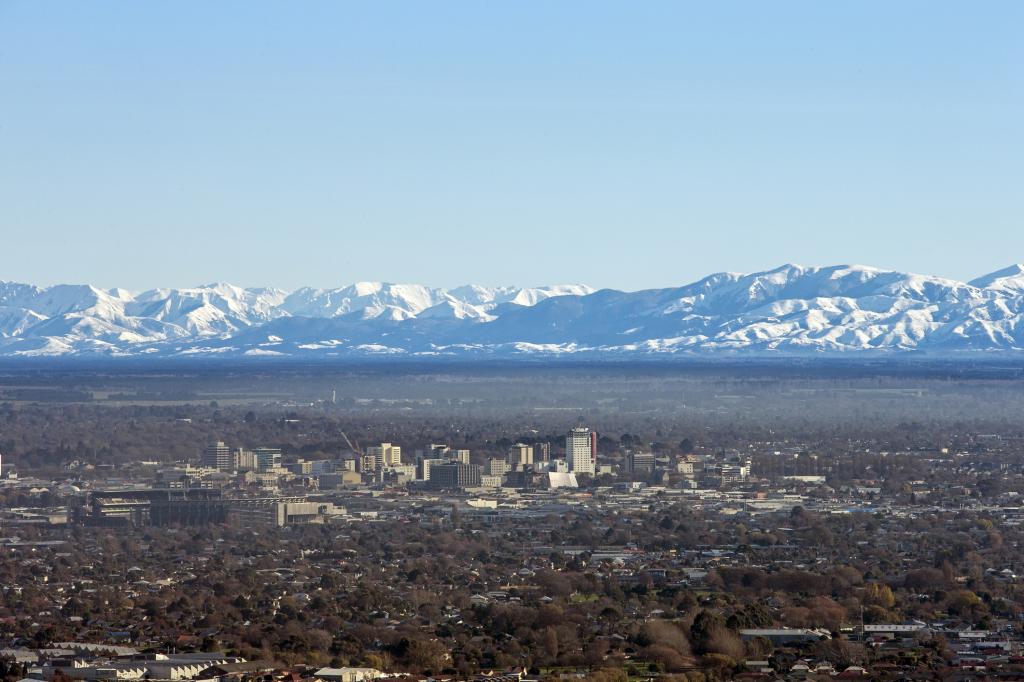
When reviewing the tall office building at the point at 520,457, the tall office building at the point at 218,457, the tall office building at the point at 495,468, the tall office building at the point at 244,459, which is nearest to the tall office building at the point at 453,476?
the tall office building at the point at 495,468

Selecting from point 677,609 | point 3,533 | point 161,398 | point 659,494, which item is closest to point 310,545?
point 3,533

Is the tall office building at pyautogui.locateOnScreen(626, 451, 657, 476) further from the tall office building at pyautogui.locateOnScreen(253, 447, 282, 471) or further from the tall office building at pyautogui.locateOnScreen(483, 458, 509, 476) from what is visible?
the tall office building at pyautogui.locateOnScreen(253, 447, 282, 471)

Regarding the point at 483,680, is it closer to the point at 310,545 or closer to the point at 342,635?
the point at 342,635

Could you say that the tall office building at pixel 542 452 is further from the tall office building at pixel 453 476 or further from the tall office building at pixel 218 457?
the tall office building at pixel 218 457

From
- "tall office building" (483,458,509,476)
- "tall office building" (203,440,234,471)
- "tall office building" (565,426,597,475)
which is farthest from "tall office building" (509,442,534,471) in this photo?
"tall office building" (203,440,234,471)

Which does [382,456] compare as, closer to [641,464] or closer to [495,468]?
[495,468]

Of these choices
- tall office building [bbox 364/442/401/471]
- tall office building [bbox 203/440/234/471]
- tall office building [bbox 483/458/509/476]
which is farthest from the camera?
tall office building [bbox 364/442/401/471]
